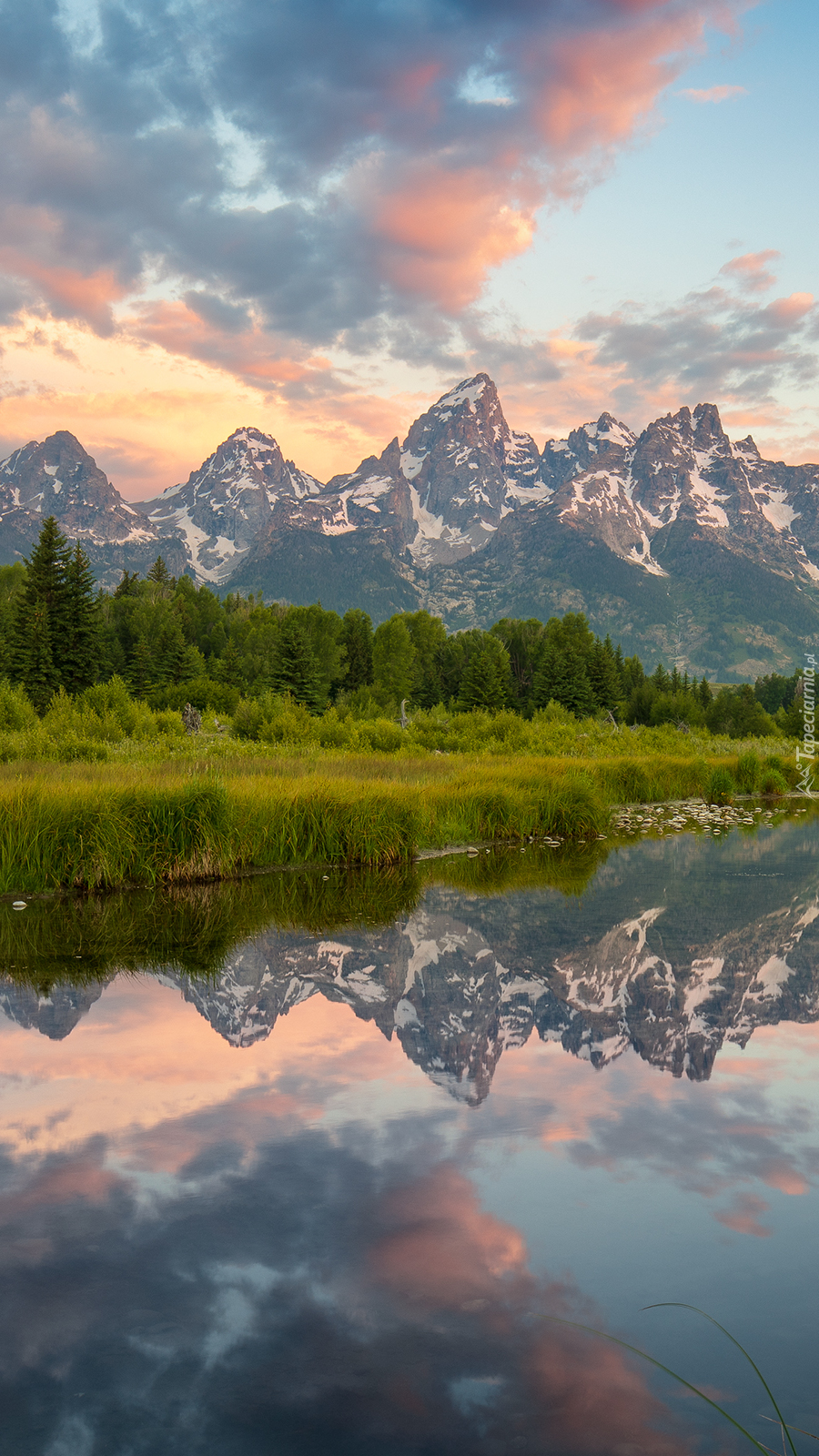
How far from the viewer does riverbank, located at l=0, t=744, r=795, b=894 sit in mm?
14164

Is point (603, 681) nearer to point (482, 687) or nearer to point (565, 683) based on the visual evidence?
point (565, 683)

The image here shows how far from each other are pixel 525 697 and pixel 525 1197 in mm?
103506

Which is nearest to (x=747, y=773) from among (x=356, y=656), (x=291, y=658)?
(x=291, y=658)

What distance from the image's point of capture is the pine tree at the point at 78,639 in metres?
64.4

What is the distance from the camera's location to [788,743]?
58.9m

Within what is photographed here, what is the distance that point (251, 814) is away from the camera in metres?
16.6

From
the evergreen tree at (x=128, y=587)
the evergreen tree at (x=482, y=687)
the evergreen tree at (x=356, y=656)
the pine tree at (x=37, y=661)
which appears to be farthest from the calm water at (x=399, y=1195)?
the evergreen tree at (x=128, y=587)

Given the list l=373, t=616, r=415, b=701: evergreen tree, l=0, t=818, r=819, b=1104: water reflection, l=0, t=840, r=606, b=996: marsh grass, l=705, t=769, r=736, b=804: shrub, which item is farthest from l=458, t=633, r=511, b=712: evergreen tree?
l=0, t=818, r=819, b=1104: water reflection

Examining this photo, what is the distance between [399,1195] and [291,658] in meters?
66.4

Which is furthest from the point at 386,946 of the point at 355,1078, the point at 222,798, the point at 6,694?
the point at 6,694

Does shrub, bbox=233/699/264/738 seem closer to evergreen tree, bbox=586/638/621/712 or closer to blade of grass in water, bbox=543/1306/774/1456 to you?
blade of grass in water, bbox=543/1306/774/1456

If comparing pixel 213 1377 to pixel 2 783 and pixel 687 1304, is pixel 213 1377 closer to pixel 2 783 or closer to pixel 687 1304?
pixel 687 1304

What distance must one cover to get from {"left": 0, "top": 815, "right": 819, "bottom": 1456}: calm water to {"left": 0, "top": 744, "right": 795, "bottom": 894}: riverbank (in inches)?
126

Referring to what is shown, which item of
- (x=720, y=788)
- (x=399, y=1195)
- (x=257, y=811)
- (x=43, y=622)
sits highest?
(x=43, y=622)
